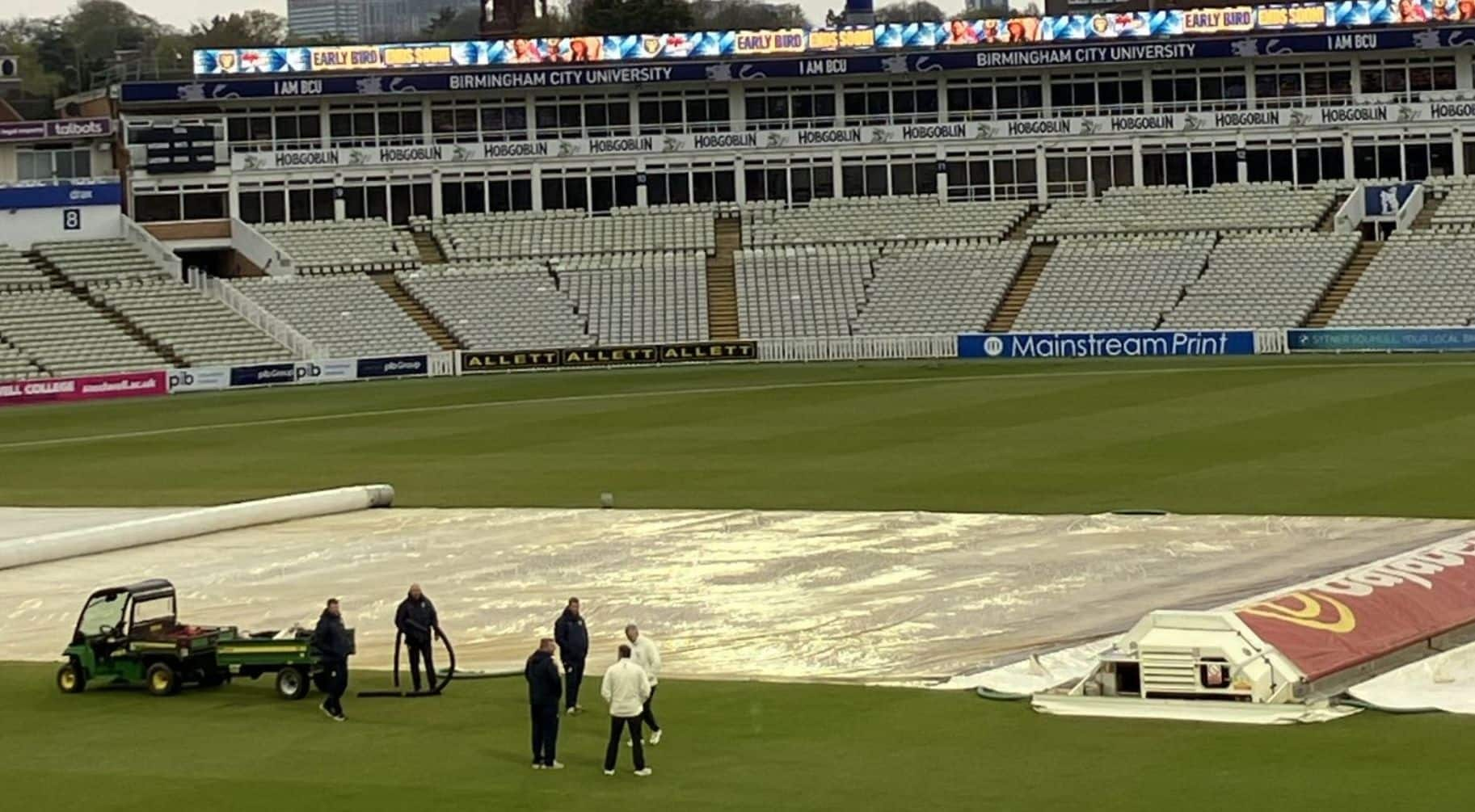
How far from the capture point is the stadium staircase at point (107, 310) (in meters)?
94.2

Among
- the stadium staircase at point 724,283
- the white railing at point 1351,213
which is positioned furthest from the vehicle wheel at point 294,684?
the white railing at point 1351,213

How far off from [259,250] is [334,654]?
268 ft

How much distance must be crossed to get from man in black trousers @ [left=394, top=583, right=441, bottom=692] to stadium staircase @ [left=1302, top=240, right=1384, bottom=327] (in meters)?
67.2

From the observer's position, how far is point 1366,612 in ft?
93.1

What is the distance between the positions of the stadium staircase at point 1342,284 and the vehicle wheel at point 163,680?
68.0m

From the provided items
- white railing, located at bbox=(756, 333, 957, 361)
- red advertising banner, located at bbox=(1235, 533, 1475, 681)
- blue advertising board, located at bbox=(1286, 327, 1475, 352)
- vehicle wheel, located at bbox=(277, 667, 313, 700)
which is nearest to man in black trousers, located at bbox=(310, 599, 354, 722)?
vehicle wheel, located at bbox=(277, 667, 313, 700)

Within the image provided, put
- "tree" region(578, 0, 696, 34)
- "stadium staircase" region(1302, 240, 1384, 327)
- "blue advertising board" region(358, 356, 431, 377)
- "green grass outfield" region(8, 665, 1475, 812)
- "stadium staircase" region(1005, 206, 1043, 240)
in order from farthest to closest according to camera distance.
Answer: "tree" region(578, 0, 696, 34) < "stadium staircase" region(1005, 206, 1043, 240) < "blue advertising board" region(358, 356, 431, 377) < "stadium staircase" region(1302, 240, 1384, 327) < "green grass outfield" region(8, 665, 1475, 812)

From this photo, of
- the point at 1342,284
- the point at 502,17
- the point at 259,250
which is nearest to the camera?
the point at 1342,284

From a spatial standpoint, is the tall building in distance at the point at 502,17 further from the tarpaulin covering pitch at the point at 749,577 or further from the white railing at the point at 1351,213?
the tarpaulin covering pitch at the point at 749,577

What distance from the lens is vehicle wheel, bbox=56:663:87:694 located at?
3027cm

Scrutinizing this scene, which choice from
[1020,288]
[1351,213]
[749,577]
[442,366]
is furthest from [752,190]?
[749,577]

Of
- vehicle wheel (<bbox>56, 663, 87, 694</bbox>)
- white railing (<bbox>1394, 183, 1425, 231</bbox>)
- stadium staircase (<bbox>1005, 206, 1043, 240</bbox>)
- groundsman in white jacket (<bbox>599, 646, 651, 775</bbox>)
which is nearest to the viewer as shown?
groundsman in white jacket (<bbox>599, 646, 651, 775</bbox>)

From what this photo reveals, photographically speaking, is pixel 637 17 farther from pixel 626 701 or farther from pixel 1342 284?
pixel 626 701

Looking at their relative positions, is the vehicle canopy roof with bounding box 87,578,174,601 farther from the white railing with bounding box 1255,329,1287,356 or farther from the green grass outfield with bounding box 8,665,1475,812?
the white railing with bounding box 1255,329,1287,356
